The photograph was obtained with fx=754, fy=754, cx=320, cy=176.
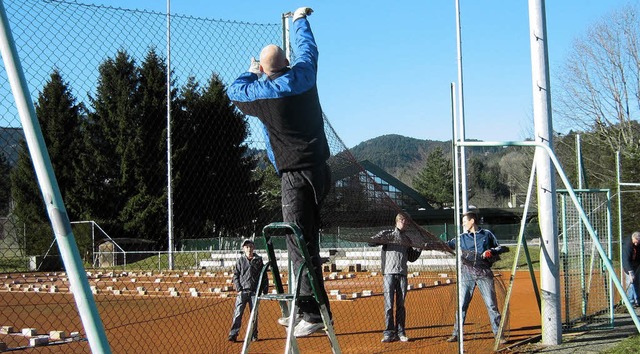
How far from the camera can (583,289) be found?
482 inches

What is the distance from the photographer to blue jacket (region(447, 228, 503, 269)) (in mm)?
10430

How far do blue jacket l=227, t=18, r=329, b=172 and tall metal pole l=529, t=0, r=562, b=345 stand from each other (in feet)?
17.7

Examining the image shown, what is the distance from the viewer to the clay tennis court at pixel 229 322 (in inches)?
434

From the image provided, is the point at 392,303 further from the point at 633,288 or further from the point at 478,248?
the point at 633,288

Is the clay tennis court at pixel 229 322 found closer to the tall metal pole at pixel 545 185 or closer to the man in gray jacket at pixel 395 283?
the man in gray jacket at pixel 395 283

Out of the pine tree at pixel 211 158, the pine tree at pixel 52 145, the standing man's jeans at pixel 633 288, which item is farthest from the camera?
the standing man's jeans at pixel 633 288

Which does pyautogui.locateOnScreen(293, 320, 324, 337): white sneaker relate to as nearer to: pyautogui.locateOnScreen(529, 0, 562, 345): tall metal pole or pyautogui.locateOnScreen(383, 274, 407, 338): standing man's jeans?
pyautogui.locateOnScreen(529, 0, 562, 345): tall metal pole

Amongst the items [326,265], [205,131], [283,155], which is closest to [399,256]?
[205,131]

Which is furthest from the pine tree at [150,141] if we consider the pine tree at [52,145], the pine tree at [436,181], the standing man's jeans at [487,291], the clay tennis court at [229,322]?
the pine tree at [436,181]

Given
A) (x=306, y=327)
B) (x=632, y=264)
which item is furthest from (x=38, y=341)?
(x=632, y=264)

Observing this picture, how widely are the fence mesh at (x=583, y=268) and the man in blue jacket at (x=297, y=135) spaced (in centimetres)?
714

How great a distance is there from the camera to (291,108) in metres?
5.21

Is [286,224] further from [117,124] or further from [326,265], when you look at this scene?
[326,265]

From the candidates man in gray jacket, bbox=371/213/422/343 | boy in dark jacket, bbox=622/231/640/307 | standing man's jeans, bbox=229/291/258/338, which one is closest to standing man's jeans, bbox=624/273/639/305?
Result: boy in dark jacket, bbox=622/231/640/307
